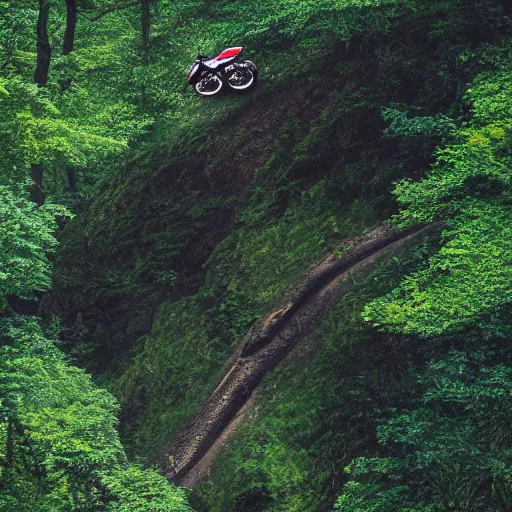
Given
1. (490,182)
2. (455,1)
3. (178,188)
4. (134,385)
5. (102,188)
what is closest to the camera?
(490,182)

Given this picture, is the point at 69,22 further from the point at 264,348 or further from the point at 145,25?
the point at 264,348

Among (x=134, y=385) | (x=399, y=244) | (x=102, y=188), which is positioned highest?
(x=102, y=188)

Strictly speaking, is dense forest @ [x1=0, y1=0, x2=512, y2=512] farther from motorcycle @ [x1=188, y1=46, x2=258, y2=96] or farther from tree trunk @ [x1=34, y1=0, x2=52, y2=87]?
motorcycle @ [x1=188, y1=46, x2=258, y2=96]

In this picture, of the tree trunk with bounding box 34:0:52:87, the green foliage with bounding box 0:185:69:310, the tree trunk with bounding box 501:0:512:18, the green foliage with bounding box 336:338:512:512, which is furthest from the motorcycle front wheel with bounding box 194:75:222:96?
the green foliage with bounding box 336:338:512:512

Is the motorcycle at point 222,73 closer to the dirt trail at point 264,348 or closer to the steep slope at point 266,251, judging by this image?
the steep slope at point 266,251

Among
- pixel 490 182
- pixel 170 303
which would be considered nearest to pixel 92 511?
pixel 170 303

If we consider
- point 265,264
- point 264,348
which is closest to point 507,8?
point 265,264

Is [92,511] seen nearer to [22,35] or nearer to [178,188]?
[178,188]
